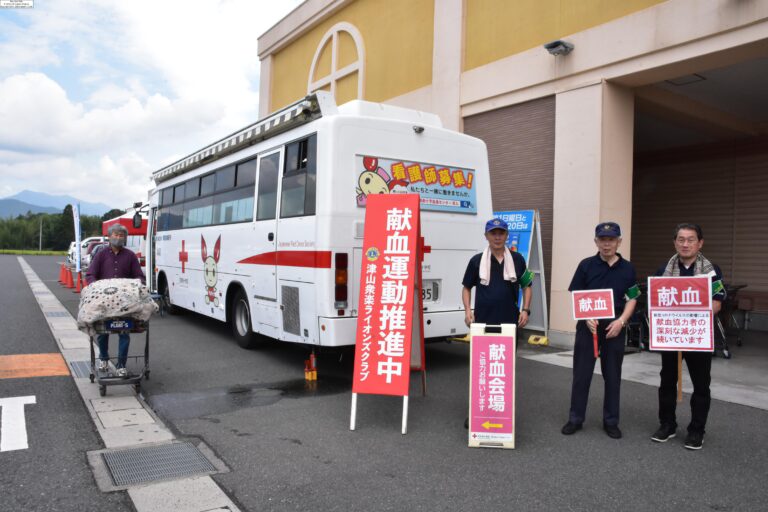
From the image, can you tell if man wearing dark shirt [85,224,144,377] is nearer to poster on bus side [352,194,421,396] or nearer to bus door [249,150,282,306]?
bus door [249,150,282,306]

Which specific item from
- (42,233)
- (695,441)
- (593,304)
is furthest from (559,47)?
(42,233)

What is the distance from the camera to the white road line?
4.30 metres

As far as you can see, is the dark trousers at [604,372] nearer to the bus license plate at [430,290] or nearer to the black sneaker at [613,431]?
the black sneaker at [613,431]

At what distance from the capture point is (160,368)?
7.20 metres

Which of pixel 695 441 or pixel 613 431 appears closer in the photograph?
pixel 695 441

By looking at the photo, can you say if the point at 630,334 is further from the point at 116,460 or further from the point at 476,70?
the point at 116,460

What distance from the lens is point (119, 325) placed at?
5.57 m

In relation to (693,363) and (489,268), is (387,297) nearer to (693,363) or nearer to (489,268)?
(489,268)

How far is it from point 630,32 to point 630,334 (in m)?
4.82

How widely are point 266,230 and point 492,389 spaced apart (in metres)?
3.90

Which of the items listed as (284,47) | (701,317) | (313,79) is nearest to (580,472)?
(701,317)

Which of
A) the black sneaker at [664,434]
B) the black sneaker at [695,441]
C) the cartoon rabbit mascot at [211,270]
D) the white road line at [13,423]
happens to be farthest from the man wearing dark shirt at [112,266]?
the black sneaker at [695,441]

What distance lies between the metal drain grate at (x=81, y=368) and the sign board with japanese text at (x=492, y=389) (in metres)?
4.43

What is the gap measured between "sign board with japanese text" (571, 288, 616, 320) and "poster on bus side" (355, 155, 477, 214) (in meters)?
2.28
